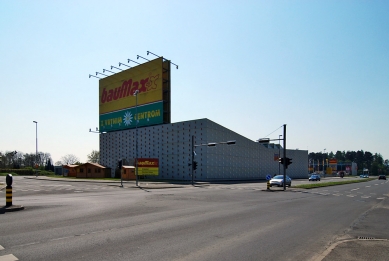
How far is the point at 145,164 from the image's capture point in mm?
54625

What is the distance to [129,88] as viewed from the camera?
71625mm

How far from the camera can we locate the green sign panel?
6406 cm

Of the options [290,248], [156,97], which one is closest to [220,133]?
[156,97]

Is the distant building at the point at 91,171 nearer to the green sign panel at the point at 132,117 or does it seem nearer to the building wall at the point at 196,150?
the building wall at the point at 196,150

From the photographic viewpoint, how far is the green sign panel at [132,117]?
6406cm

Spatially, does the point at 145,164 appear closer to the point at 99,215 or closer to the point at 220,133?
the point at 220,133

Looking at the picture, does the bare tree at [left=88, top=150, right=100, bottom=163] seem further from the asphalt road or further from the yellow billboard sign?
the asphalt road

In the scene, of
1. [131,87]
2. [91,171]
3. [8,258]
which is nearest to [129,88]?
[131,87]

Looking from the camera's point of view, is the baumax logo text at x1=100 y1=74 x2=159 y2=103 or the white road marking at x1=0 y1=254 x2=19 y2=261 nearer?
the white road marking at x1=0 y1=254 x2=19 y2=261

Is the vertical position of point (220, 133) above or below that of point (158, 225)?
above

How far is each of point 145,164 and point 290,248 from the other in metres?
48.2

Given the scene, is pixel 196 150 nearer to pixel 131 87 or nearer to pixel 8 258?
pixel 131 87

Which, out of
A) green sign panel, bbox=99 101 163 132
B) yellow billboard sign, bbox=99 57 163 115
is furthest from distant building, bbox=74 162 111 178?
yellow billboard sign, bbox=99 57 163 115

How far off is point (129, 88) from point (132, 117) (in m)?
6.43
